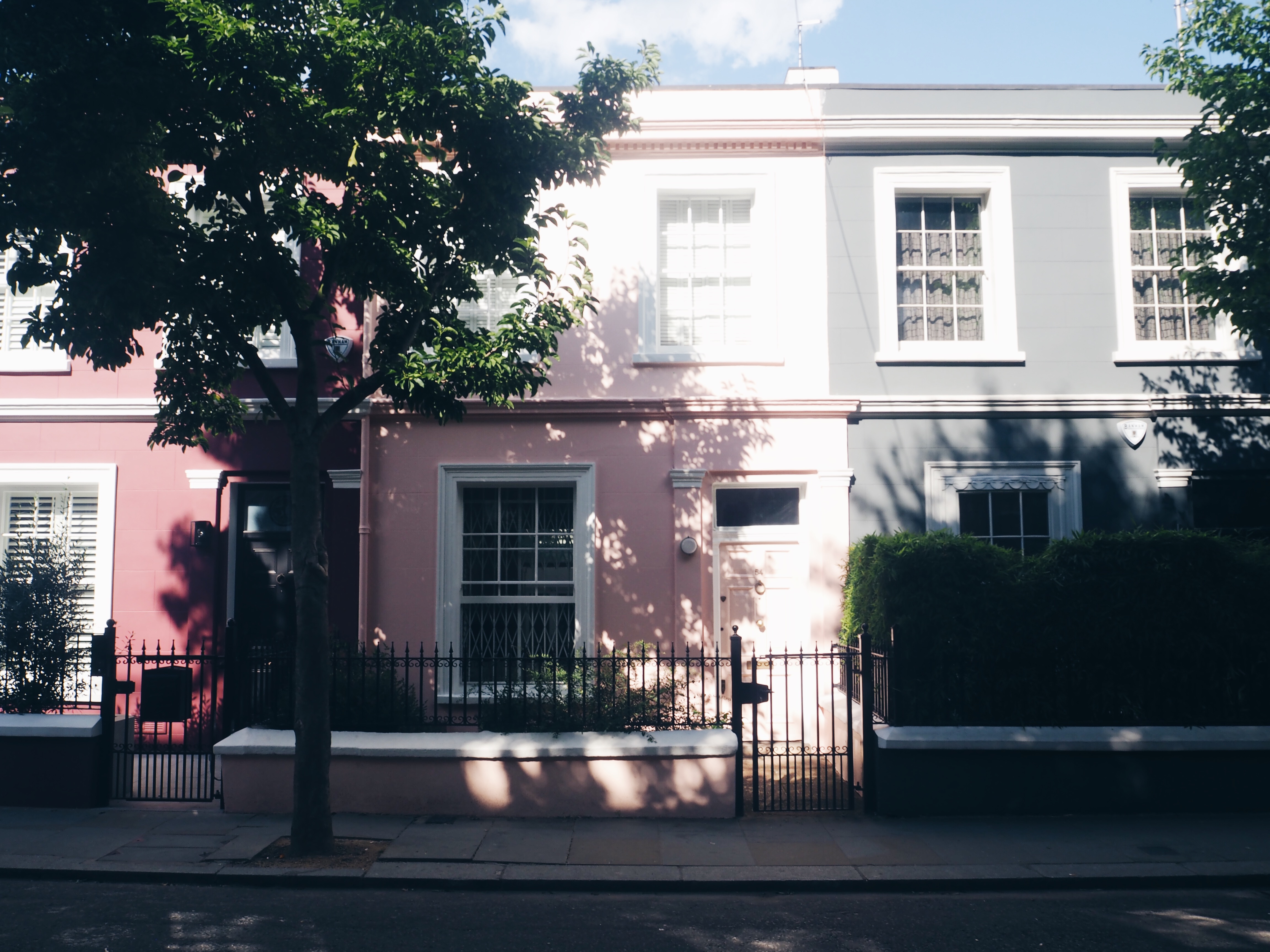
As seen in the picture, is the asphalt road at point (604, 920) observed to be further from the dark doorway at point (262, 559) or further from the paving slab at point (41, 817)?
the dark doorway at point (262, 559)

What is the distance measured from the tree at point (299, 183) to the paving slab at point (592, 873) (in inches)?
61.5

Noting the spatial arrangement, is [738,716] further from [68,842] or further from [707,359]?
[68,842]

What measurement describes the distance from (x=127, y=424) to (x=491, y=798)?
22.2ft

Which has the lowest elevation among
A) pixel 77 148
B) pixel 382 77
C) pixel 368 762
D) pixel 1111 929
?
pixel 1111 929

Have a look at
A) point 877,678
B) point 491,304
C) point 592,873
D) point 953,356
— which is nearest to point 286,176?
point 491,304

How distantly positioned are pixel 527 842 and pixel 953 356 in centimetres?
735

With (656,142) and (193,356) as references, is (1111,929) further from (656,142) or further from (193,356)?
(656,142)

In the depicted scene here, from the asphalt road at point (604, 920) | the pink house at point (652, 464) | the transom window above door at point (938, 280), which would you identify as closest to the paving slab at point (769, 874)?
the asphalt road at point (604, 920)

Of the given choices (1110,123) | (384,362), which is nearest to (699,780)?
(384,362)

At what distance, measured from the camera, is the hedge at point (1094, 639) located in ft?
26.5

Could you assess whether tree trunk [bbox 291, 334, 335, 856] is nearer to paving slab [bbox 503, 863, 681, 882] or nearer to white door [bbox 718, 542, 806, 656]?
paving slab [bbox 503, 863, 681, 882]

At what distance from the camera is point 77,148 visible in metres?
6.46

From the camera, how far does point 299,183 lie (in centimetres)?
775

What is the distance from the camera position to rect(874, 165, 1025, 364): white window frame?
10805mm
